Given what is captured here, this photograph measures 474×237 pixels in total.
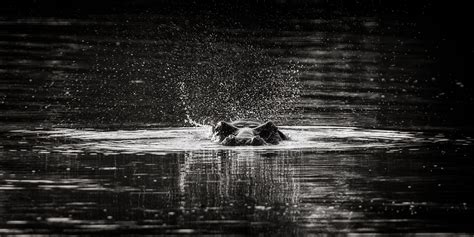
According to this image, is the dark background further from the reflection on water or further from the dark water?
the reflection on water

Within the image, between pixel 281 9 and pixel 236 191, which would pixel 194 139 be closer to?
pixel 236 191

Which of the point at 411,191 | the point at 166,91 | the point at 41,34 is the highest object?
the point at 41,34

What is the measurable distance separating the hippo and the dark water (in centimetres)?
36

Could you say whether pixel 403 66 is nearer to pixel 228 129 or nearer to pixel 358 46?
pixel 358 46

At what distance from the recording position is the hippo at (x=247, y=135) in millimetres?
22750

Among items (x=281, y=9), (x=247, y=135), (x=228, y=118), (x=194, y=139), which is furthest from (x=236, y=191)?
(x=281, y=9)

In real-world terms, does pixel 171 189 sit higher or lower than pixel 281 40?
lower

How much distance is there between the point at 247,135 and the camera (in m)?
23.0

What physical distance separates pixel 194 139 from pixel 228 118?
5.07 meters

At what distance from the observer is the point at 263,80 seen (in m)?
35.6

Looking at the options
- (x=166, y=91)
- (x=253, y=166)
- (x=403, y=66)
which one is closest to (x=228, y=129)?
(x=253, y=166)

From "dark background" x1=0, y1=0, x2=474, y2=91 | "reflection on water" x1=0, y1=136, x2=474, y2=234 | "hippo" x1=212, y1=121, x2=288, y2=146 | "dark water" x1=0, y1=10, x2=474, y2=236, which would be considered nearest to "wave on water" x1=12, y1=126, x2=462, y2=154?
"dark water" x1=0, y1=10, x2=474, y2=236

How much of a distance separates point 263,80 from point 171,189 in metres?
17.7

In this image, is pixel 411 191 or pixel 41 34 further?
pixel 41 34
